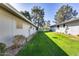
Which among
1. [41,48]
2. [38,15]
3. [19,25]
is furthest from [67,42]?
[19,25]

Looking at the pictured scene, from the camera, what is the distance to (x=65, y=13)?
539 cm

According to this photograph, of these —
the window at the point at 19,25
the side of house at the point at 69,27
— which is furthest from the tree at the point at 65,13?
the window at the point at 19,25

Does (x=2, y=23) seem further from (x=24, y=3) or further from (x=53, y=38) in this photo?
(x=53, y=38)

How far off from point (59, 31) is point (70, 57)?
99 cm

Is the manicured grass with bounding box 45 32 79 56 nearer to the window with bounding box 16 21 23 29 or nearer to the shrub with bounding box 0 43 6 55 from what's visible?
the window with bounding box 16 21 23 29

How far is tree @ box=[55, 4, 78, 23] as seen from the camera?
5.15m

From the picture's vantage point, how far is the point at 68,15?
17.7 ft

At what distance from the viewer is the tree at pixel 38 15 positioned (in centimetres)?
518

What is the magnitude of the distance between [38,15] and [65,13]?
0.85 meters

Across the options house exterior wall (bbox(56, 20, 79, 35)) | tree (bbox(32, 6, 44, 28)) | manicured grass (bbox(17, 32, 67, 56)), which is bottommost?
manicured grass (bbox(17, 32, 67, 56))

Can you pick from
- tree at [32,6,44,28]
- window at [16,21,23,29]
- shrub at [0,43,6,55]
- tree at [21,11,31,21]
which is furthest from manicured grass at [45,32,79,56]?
shrub at [0,43,6,55]

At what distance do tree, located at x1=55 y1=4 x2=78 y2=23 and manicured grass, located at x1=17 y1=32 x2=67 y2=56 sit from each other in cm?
71

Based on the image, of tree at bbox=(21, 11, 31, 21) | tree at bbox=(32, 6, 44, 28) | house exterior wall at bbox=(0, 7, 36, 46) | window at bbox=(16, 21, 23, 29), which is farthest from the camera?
window at bbox=(16, 21, 23, 29)

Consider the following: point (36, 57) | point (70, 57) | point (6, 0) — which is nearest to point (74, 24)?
point (70, 57)
